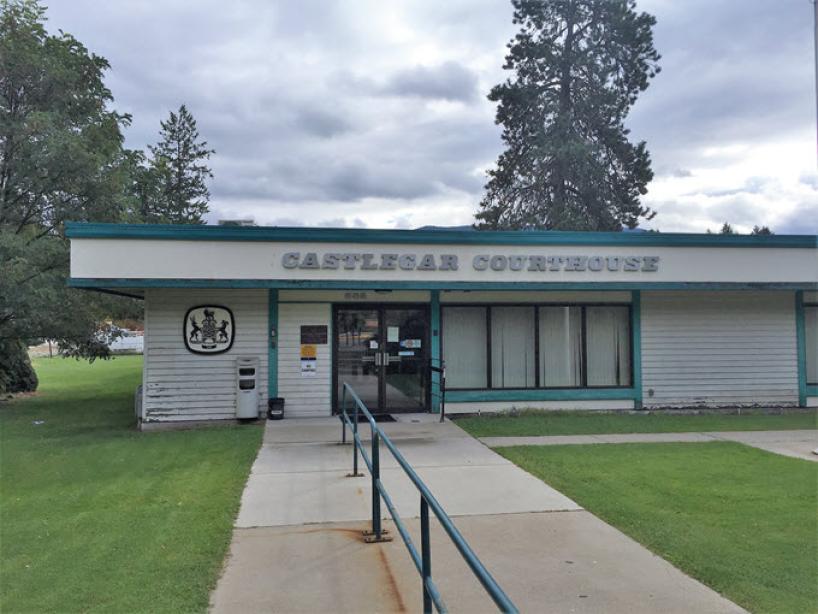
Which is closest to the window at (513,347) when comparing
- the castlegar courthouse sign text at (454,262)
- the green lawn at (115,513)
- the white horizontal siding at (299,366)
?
the castlegar courthouse sign text at (454,262)

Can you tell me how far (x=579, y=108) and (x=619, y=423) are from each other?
2156 centimetres

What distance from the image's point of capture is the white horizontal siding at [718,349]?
13.1 meters

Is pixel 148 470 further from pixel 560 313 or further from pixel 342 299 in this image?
pixel 560 313

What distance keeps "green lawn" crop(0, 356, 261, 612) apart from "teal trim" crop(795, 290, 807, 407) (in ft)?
36.6

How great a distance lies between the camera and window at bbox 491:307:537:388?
1284 centimetres

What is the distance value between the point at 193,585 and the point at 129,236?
776 centimetres

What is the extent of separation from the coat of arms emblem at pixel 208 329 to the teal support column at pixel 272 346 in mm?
682

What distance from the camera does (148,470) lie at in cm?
794

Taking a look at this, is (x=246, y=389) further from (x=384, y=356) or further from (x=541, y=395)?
(x=541, y=395)

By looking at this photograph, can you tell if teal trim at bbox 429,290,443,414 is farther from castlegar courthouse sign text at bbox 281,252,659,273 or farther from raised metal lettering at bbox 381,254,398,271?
raised metal lettering at bbox 381,254,398,271

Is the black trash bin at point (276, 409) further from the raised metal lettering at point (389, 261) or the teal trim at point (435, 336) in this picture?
the raised metal lettering at point (389, 261)

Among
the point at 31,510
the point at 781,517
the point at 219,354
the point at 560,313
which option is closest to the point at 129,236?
the point at 219,354

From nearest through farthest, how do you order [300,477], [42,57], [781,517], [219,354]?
[781,517] < [300,477] < [219,354] < [42,57]

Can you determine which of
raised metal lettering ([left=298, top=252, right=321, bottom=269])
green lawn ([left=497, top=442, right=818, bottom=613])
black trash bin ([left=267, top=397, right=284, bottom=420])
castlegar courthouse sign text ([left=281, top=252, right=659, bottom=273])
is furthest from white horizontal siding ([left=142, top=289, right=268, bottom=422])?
green lawn ([left=497, top=442, right=818, bottom=613])
